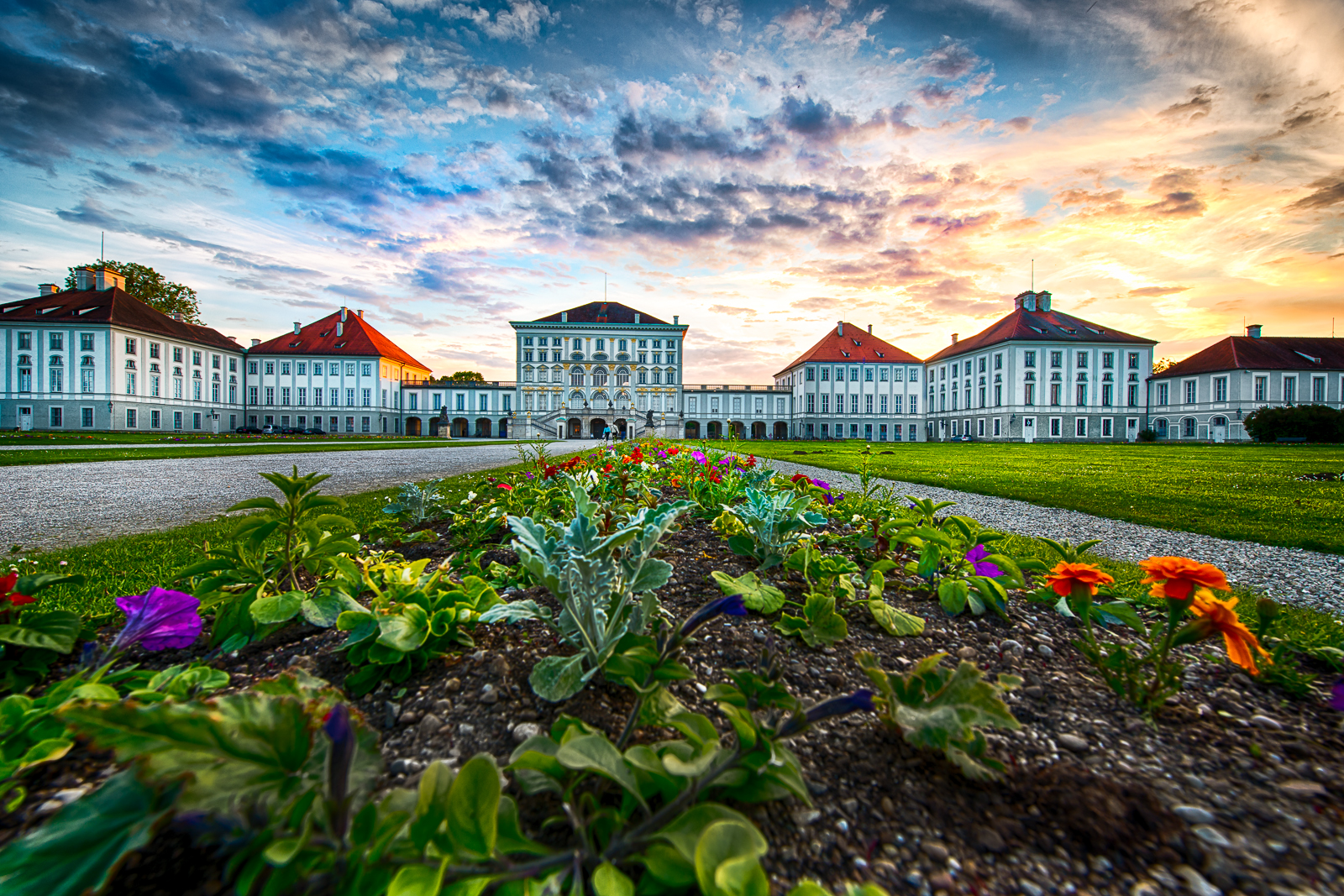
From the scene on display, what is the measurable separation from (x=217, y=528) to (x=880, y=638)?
4.12 metres

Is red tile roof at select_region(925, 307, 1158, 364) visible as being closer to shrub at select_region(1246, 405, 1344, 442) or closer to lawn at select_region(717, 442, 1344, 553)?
shrub at select_region(1246, 405, 1344, 442)

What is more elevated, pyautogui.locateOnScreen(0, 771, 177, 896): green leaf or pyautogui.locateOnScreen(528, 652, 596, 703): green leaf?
pyautogui.locateOnScreen(0, 771, 177, 896): green leaf

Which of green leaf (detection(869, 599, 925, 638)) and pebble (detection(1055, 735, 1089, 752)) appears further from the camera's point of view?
green leaf (detection(869, 599, 925, 638))

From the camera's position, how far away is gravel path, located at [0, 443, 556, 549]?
396cm

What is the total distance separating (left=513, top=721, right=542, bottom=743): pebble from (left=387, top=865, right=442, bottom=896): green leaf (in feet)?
1.63

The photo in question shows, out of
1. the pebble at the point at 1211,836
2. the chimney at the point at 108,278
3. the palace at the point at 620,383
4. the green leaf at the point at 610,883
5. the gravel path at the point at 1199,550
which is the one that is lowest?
the gravel path at the point at 1199,550

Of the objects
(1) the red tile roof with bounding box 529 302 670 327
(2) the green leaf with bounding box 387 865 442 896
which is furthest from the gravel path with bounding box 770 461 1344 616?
(1) the red tile roof with bounding box 529 302 670 327

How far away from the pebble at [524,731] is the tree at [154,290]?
218ft

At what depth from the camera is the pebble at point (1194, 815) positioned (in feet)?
3.14

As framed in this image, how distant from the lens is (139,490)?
6.24 metres

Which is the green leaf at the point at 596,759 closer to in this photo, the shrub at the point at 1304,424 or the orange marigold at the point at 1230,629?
the orange marigold at the point at 1230,629

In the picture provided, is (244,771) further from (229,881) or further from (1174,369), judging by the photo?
(1174,369)

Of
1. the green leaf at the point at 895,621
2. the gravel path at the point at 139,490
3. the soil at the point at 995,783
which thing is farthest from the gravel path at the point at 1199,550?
the gravel path at the point at 139,490

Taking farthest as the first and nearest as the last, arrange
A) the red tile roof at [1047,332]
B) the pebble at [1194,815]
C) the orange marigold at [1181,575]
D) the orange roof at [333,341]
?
the orange roof at [333,341] < the red tile roof at [1047,332] < the orange marigold at [1181,575] < the pebble at [1194,815]
